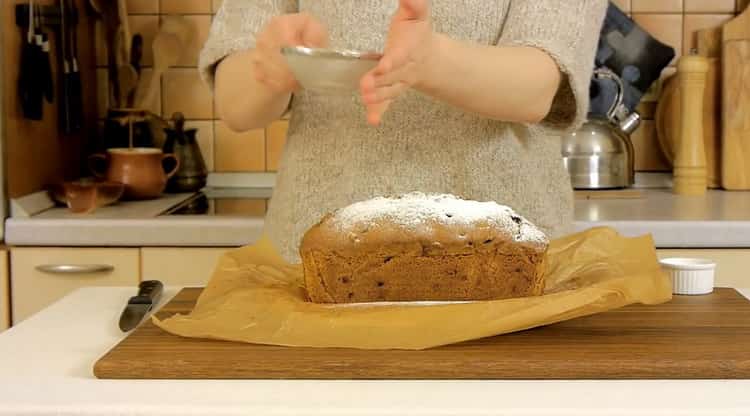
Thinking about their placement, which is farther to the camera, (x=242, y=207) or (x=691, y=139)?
(x=691, y=139)

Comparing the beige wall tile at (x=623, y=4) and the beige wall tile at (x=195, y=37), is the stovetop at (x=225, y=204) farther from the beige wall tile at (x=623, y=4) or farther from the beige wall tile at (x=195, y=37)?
the beige wall tile at (x=623, y=4)

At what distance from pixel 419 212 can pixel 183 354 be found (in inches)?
9.9

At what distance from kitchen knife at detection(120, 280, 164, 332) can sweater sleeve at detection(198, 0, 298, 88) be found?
0.29 m

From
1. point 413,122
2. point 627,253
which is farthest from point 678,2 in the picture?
point 627,253

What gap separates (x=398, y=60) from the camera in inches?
32.6

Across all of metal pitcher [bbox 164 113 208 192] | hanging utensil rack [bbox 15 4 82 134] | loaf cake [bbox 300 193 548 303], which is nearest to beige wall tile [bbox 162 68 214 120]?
metal pitcher [bbox 164 113 208 192]

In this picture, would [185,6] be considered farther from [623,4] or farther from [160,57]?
[623,4]

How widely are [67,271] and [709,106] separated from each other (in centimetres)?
130

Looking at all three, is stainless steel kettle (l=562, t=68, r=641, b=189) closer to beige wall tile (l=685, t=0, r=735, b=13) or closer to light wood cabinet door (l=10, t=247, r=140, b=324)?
beige wall tile (l=685, t=0, r=735, b=13)

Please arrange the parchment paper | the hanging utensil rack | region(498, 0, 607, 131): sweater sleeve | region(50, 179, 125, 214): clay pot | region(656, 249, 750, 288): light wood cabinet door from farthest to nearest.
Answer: the hanging utensil rack
region(50, 179, 125, 214): clay pot
region(656, 249, 750, 288): light wood cabinet door
region(498, 0, 607, 131): sweater sleeve
the parchment paper

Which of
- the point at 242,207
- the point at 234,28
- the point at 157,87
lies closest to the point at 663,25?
the point at 242,207

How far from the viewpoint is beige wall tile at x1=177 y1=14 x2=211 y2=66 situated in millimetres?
2172

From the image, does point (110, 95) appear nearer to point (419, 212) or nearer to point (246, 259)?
point (246, 259)

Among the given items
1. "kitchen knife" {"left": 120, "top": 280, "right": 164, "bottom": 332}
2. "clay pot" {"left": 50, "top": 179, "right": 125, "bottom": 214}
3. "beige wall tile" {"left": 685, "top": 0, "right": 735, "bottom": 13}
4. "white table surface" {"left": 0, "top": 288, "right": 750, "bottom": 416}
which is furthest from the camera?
"beige wall tile" {"left": 685, "top": 0, "right": 735, "bottom": 13}
